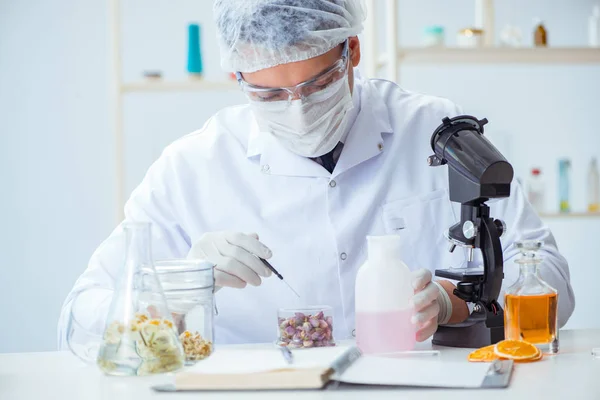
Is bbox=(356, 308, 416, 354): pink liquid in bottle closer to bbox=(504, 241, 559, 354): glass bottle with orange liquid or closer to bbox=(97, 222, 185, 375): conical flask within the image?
bbox=(504, 241, 559, 354): glass bottle with orange liquid

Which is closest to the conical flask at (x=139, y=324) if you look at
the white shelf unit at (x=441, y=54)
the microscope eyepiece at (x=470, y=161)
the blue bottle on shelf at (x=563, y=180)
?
the microscope eyepiece at (x=470, y=161)

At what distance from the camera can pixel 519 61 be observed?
10.3ft

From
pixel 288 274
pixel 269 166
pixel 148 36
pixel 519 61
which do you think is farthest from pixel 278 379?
pixel 148 36

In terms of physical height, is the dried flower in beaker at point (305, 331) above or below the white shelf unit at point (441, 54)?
below

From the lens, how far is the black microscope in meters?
1.23

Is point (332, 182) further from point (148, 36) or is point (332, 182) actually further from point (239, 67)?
Result: point (148, 36)

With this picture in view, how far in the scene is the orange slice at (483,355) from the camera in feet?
3.84

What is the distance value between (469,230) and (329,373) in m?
0.39

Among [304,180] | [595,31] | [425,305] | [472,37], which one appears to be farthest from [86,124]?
[425,305]

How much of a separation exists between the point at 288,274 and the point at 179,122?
6.22 feet

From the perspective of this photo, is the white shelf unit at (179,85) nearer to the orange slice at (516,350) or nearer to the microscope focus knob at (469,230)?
the microscope focus knob at (469,230)

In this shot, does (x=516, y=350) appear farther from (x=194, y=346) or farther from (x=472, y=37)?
(x=472, y=37)

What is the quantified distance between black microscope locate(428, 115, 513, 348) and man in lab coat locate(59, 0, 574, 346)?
0.22m

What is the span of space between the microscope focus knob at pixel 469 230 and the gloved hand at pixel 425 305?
102 mm
